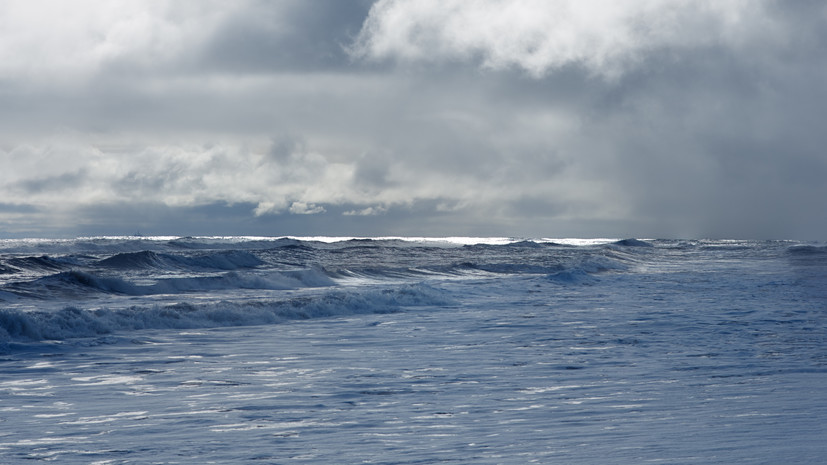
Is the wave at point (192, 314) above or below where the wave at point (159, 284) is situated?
below

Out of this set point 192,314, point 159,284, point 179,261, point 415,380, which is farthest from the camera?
point 179,261

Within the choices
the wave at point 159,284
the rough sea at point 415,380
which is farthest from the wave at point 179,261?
the rough sea at point 415,380

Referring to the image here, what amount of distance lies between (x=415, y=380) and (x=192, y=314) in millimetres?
8256

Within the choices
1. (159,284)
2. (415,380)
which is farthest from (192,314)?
(159,284)

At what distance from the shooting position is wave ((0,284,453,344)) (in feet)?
43.2

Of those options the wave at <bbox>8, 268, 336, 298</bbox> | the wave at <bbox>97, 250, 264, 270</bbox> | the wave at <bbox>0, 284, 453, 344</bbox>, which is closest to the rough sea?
the wave at <bbox>0, 284, 453, 344</bbox>

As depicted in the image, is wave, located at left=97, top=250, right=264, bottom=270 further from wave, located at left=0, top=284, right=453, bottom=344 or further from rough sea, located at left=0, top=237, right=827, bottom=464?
wave, located at left=0, top=284, right=453, bottom=344

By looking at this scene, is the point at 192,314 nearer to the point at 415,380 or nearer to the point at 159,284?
the point at 415,380

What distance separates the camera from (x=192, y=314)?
52.0 ft

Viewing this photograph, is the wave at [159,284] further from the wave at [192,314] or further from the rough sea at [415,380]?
the wave at [192,314]

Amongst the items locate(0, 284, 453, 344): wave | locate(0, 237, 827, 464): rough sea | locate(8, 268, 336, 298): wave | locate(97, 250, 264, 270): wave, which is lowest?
locate(0, 237, 827, 464): rough sea

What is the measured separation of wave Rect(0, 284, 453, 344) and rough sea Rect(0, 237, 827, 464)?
5 cm

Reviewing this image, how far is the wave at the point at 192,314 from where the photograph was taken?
1316cm

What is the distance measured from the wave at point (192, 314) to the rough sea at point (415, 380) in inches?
2.0
